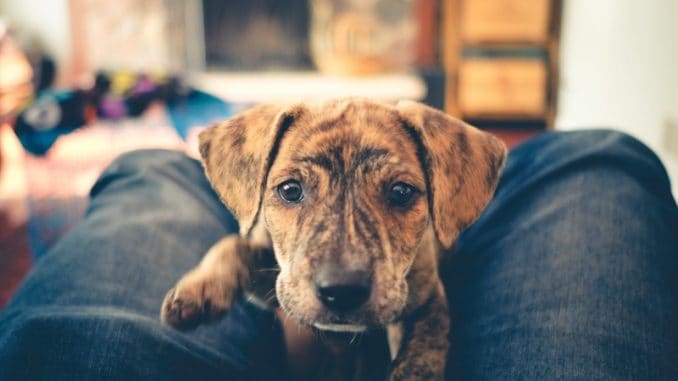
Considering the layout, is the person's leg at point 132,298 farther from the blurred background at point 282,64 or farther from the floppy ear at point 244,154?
the blurred background at point 282,64

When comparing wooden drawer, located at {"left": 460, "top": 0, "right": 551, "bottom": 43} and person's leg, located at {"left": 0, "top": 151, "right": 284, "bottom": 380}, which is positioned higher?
wooden drawer, located at {"left": 460, "top": 0, "right": 551, "bottom": 43}

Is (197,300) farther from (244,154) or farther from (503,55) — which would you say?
(503,55)

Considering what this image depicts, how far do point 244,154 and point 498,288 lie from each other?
2.23 feet

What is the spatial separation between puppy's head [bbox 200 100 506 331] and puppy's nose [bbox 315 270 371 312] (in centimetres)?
4

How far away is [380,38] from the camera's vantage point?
660 centimetres

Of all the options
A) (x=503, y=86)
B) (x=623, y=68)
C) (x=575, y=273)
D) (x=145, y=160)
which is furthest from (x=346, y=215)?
(x=503, y=86)

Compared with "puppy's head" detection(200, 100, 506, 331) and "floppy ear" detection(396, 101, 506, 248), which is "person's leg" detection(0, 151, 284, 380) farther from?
"floppy ear" detection(396, 101, 506, 248)

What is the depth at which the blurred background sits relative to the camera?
157 inches

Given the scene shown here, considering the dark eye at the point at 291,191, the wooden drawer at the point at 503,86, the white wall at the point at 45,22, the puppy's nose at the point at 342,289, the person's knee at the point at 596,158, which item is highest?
the white wall at the point at 45,22

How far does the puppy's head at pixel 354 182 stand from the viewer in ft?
4.25

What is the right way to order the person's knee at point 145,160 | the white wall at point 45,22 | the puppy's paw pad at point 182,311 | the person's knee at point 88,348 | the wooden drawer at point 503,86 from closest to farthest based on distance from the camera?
the person's knee at point 88,348
the puppy's paw pad at point 182,311
the person's knee at point 145,160
the wooden drawer at point 503,86
the white wall at point 45,22

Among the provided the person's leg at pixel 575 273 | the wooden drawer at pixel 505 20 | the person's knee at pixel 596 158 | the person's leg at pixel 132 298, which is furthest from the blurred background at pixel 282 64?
the person's leg at pixel 575 273

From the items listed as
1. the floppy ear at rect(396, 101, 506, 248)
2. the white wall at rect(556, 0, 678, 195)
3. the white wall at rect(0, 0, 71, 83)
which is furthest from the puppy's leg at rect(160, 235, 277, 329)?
the white wall at rect(0, 0, 71, 83)

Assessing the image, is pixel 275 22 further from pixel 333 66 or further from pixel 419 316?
pixel 419 316
